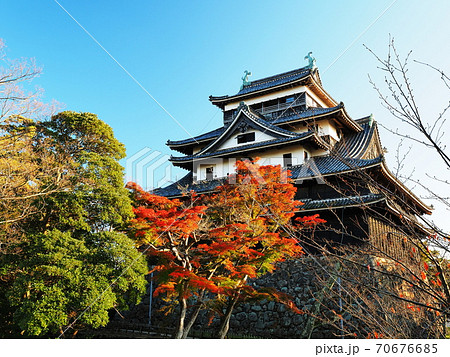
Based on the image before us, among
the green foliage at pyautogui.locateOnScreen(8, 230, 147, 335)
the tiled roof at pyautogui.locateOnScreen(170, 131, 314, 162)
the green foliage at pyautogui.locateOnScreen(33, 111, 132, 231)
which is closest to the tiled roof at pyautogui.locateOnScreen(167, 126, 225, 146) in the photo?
the tiled roof at pyautogui.locateOnScreen(170, 131, 314, 162)

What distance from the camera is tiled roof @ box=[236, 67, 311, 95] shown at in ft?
62.7

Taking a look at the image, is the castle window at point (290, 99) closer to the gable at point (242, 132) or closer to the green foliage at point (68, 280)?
the gable at point (242, 132)

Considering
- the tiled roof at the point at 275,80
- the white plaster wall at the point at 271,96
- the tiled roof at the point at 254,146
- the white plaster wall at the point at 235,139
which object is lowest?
the tiled roof at the point at 254,146

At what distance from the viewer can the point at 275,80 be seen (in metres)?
20.7

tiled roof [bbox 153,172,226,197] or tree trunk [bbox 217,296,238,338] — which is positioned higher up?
tiled roof [bbox 153,172,226,197]

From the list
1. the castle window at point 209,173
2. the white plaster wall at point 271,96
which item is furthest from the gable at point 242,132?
the white plaster wall at point 271,96

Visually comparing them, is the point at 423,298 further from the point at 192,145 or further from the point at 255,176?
the point at 192,145

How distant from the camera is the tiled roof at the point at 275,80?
19.1 meters

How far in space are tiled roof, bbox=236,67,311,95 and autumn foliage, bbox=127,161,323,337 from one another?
10.2 meters

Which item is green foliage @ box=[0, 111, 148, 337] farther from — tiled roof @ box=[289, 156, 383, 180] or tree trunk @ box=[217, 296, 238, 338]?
tiled roof @ box=[289, 156, 383, 180]

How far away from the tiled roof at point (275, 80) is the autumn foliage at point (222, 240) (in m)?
10.2

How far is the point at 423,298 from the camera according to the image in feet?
14.8

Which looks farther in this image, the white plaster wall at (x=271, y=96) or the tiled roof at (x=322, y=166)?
the white plaster wall at (x=271, y=96)
